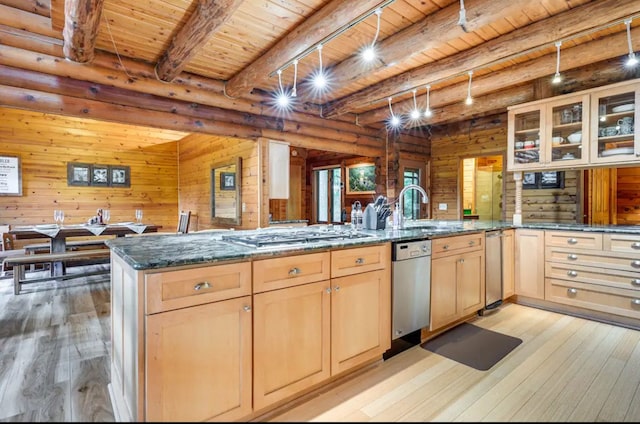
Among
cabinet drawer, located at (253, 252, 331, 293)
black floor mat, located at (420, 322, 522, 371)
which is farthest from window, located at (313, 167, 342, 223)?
cabinet drawer, located at (253, 252, 331, 293)

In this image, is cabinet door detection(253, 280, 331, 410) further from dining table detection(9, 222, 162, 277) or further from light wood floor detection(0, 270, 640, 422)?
dining table detection(9, 222, 162, 277)

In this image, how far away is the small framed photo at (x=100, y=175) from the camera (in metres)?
6.58

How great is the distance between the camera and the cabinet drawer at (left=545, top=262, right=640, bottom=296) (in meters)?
2.84

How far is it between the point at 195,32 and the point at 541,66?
Answer: 3.48 meters

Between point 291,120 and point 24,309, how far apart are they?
3900mm

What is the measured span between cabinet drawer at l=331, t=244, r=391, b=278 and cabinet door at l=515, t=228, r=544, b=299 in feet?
7.14

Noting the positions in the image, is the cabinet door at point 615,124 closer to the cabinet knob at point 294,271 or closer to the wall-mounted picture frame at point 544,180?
the wall-mounted picture frame at point 544,180

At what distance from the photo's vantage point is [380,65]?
3.10 metres

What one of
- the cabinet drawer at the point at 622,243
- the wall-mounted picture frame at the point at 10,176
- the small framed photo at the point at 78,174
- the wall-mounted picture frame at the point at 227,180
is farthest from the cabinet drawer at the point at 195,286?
the small framed photo at the point at 78,174

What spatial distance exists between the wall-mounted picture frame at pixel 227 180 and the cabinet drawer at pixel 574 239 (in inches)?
170

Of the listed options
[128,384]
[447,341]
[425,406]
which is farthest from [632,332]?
[128,384]

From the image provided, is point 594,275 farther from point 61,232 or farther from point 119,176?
point 119,176

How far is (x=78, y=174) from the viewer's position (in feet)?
21.0

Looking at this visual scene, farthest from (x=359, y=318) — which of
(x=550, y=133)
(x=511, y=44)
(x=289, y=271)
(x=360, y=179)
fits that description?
(x=360, y=179)
